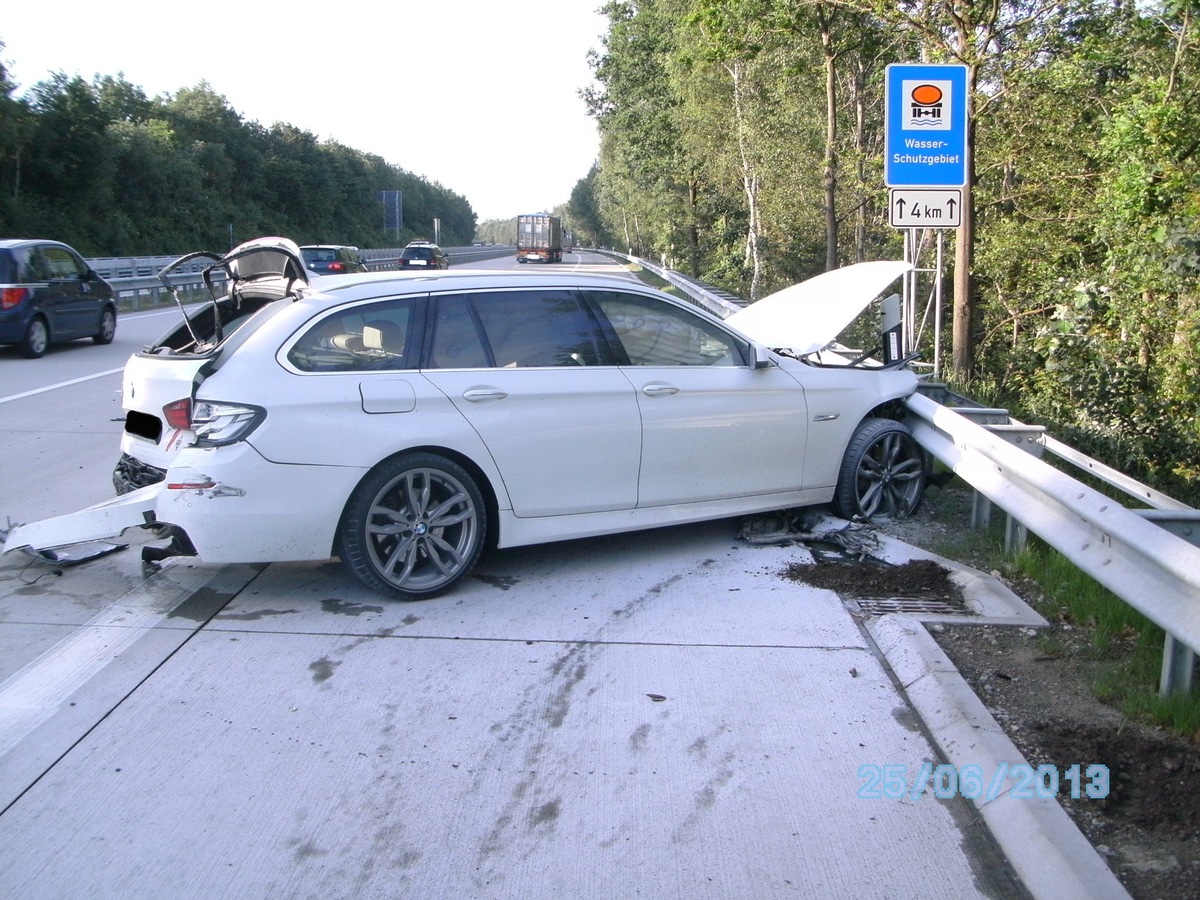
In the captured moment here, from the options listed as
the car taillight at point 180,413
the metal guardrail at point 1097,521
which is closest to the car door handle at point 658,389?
the metal guardrail at point 1097,521

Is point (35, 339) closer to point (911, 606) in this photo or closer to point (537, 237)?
point (911, 606)

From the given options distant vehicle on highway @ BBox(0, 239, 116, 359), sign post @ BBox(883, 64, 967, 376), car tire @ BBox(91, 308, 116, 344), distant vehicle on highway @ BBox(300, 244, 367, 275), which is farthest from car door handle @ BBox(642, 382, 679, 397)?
distant vehicle on highway @ BBox(300, 244, 367, 275)

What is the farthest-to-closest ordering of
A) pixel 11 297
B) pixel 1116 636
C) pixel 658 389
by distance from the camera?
pixel 11 297
pixel 658 389
pixel 1116 636

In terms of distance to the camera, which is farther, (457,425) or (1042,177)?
(1042,177)

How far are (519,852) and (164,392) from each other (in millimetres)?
3854

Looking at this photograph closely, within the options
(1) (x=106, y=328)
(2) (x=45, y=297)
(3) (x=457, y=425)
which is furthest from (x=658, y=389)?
(1) (x=106, y=328)

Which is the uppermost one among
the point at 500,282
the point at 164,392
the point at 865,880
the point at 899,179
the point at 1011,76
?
the point at 1011,76

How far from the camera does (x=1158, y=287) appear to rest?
48.0ft

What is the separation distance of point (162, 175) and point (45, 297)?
123ft

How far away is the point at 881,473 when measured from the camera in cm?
714

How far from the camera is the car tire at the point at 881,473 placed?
702 cm

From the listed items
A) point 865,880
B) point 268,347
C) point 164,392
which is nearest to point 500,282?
point 268,347

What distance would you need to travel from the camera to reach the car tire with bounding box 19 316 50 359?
1611 centimetres

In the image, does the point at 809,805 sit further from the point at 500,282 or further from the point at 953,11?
the point at 953,11
